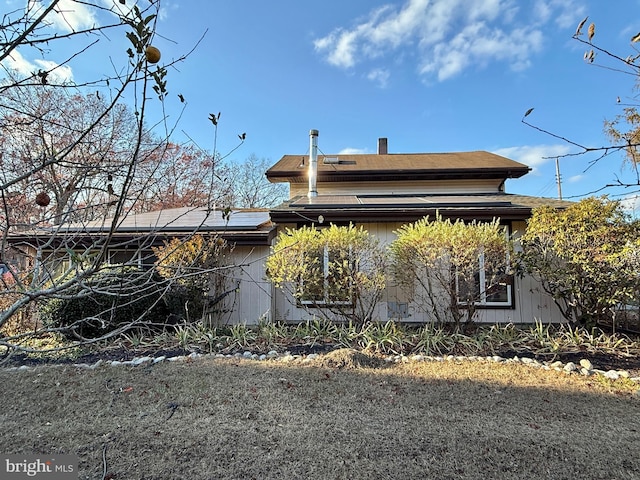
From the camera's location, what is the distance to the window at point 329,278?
6.99m

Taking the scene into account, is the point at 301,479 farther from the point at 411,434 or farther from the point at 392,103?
the point at 392,103

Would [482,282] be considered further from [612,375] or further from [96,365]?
[96,365]

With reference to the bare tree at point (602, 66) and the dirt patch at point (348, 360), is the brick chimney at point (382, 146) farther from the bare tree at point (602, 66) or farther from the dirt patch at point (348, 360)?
the bare tree at point (602, 66)

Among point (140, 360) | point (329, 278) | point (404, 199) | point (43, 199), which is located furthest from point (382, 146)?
point (43, 199)

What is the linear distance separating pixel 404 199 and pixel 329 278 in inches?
168

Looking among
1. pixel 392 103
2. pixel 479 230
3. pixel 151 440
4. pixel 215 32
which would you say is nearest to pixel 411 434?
pixel 151 440

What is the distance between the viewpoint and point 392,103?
13562 mm

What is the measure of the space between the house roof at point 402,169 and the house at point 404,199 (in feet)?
0.10

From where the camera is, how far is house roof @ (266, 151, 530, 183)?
1177 cm

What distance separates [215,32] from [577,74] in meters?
4.13

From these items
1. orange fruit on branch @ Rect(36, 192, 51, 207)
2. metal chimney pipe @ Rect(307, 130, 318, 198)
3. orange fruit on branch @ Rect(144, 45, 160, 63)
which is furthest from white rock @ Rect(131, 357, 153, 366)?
metal chimney pipe @ Rect(307, 130, 318, 198)

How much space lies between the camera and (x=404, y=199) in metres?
10.2

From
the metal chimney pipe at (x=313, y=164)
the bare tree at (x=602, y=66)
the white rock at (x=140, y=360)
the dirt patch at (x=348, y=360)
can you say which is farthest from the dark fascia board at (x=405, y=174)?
the bare tree at (x=602, y=66)

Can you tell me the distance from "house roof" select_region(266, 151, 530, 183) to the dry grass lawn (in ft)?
25.8
